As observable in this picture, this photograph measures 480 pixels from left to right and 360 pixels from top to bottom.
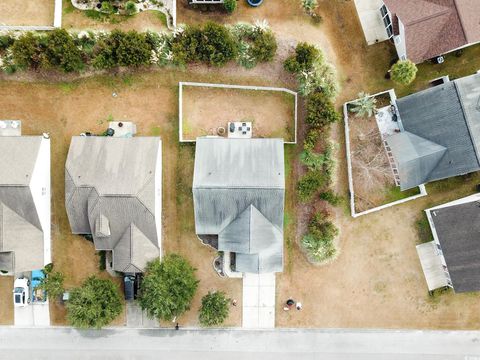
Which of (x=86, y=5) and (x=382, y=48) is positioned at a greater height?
(x=86, y=5)

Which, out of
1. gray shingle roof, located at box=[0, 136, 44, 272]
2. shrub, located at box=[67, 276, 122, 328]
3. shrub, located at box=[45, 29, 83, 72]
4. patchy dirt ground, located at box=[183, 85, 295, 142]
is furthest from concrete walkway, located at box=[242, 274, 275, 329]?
shrub, located at box=[45, 29, 83, 72]

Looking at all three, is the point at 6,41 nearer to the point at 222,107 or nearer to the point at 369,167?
the point at 222,107

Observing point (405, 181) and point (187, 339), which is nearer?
point (405, 181)

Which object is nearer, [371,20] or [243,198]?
[243,198]

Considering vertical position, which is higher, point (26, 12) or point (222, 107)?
point (26, 12)

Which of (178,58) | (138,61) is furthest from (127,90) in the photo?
(178,58)

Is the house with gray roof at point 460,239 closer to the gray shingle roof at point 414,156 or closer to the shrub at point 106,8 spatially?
the gray shingle roof at point 414,156

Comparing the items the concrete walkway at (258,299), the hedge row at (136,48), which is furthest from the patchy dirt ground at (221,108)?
the concrete walkway at (258,299)

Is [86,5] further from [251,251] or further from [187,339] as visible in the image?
[187,339]

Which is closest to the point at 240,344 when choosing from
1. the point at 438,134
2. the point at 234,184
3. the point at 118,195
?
the point at 234,184
